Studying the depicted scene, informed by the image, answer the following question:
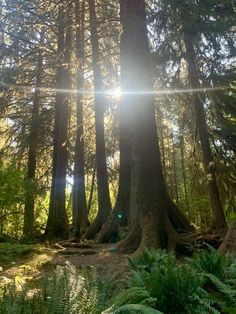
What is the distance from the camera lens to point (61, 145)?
1472cm

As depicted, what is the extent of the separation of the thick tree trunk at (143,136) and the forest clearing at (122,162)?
0.03 metres

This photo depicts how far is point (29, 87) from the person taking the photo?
52.0ft

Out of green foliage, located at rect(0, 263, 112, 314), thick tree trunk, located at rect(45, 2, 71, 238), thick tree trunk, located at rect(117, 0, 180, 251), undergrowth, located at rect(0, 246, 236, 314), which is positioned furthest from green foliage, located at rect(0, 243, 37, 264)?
green foliage, located at rect(0, 263, 112, 314)

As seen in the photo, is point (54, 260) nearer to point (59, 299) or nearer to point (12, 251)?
point (12, 251)

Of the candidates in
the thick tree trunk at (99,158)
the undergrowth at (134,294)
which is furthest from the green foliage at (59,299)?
the thick tree trunk at (99,158)

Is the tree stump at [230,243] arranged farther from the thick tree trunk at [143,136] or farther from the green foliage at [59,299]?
the green foliage at [59,299]

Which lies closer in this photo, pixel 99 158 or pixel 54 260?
pixel 54 260

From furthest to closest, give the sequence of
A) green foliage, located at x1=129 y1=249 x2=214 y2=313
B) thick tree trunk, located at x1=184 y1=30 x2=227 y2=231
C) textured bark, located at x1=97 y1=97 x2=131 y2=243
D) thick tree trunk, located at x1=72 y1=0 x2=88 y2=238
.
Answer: thick tree trunk, located at x1=72 y1=0 x2=88 y2=238, thick tree trunk, located at x1=184 y1=30 x2=227 y2=231, textured bark, located at x1=97 y1=97 x2=131 y2=243, green foliage, located at x1=129 y1=249 x2=214 y2=313

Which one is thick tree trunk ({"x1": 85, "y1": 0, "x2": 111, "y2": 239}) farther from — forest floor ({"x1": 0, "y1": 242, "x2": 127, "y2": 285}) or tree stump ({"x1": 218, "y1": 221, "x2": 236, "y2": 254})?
tree stump ({"x1": 218, "y1": 221, "x2": 236, "y2": 254})

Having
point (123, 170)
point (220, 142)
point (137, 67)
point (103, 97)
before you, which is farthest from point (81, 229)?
point (137, 67)

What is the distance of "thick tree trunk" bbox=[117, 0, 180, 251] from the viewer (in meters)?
8.14

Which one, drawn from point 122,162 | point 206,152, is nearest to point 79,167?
point 122,162

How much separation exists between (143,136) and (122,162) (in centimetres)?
362

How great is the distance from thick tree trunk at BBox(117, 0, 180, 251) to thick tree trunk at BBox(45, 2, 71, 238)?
4.00 metres
